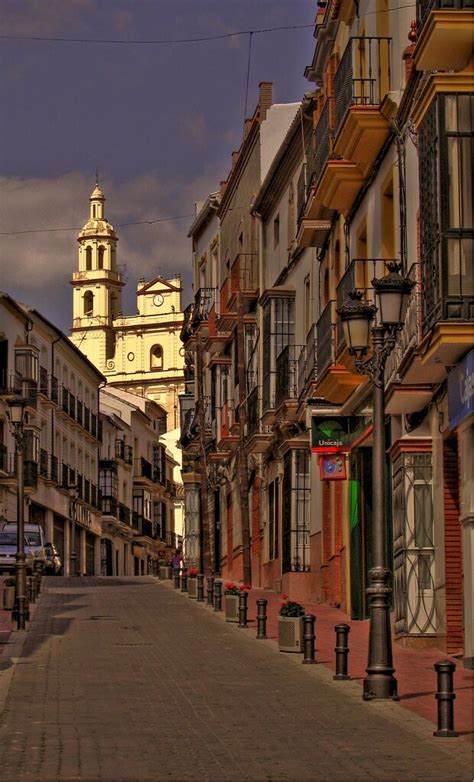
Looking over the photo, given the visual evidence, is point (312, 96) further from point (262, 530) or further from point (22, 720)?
point (22, 720)

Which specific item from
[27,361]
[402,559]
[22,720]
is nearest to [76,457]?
[27,361]

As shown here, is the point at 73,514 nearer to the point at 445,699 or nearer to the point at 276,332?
the point at 276,332

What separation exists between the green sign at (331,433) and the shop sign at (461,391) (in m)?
8.86

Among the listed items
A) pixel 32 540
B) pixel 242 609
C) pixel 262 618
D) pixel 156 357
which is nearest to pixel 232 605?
pixel 242 609

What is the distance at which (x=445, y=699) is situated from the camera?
1346 centimetres

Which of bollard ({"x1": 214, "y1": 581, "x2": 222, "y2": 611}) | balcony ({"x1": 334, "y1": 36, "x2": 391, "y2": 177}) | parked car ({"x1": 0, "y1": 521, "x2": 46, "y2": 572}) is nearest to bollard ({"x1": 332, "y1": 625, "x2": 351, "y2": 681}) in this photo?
balcony ({"x1": 334, "y1": 36, "x2": 391, "y2": 177})

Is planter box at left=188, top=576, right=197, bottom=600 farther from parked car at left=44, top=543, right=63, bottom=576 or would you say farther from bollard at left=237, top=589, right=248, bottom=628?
parked car at left=44, top=543, right=63, bottom=576

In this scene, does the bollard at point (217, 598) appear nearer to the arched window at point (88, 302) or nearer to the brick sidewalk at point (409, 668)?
the brick sidewalk at point (409, 668)

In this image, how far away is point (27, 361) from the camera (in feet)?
217

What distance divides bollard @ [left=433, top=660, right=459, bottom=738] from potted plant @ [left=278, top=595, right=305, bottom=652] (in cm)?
859

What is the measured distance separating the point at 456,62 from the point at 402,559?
734 centimetres

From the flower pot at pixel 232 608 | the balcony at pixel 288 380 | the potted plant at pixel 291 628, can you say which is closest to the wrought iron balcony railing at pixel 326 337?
the flower pot at pixel 232 608

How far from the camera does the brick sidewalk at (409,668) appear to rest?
1541 centimetres

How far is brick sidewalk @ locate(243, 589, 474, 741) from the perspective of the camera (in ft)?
50.6
